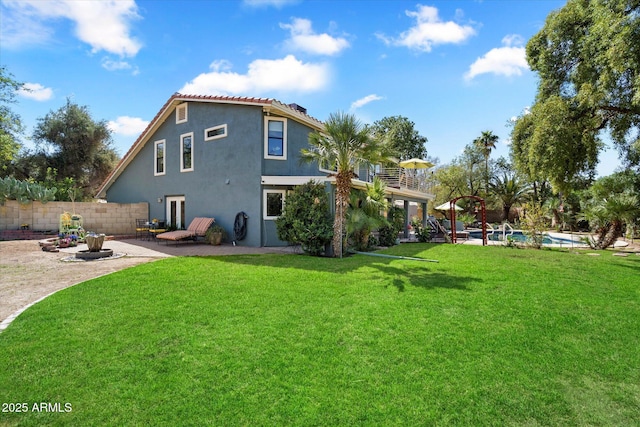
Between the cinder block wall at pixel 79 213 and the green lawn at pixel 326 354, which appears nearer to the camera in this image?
the green lawn at pixel 326 354

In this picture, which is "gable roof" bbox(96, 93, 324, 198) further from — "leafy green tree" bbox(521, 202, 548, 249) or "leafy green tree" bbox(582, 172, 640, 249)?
"leafy green tree" bbox(582, 172, 640, 249)

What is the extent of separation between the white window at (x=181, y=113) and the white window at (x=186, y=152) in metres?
0.88

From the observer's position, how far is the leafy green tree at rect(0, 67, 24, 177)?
61.7 feet

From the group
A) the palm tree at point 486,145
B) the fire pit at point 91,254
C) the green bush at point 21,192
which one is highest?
the palm tree at point 486,145

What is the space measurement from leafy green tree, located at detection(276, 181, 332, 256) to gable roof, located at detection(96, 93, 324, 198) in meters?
4.24

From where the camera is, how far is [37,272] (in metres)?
8.64

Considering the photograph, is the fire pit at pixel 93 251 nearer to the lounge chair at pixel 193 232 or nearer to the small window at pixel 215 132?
the lounge chair at pixel 193 232

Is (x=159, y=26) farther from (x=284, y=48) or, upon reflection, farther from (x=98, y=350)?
(x=98, y=350)

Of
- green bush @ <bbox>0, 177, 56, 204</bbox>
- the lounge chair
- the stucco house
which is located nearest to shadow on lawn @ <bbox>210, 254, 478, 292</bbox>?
the stucco house

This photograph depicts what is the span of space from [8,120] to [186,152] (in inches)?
535

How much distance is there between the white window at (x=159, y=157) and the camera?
19.0 m

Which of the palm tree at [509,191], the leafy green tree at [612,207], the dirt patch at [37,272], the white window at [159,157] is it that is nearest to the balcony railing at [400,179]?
the leafy green tree at [612,207]

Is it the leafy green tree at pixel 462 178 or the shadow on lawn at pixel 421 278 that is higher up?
the leafy green tree at pixel 462 178

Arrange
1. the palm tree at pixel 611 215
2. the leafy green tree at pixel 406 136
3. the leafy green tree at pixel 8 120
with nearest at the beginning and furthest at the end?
the palm tree at pixel 611 215, the leafy green tree at pixel 8 120, the leafy green tree at pixel 406 136
